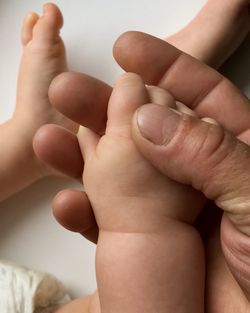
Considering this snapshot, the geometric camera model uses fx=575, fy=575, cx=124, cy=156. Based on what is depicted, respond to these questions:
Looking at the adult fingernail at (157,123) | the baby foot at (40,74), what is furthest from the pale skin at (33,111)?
the adult fingernail at (157,123)

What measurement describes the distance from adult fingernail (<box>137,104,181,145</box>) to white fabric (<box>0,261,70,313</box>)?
303 mm

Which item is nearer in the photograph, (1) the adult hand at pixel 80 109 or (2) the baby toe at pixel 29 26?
(1) the adult hand at pixel 80 109

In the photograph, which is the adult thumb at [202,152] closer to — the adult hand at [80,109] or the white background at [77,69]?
the adult hand at [80,109]

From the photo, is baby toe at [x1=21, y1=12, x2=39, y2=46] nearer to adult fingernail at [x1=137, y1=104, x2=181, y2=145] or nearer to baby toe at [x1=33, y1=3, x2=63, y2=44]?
baby toe at [x1=33, y1=3, x2=63, y2=44]

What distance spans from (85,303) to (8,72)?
319 millimetres

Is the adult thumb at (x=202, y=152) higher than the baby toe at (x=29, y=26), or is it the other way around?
the adult thumb at (x=202, y=152)

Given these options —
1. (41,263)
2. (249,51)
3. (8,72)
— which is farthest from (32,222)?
(249,51)

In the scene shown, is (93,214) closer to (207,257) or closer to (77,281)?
(207,257)

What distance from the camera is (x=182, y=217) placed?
1.58 feet

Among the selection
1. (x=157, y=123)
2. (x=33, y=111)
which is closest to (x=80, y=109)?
(x=157, y=123)

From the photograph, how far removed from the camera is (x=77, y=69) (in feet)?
2.38

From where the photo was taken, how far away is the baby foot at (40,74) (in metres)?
0.69

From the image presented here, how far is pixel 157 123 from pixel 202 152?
4cm

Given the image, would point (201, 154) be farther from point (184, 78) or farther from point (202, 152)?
point (184, 78)
